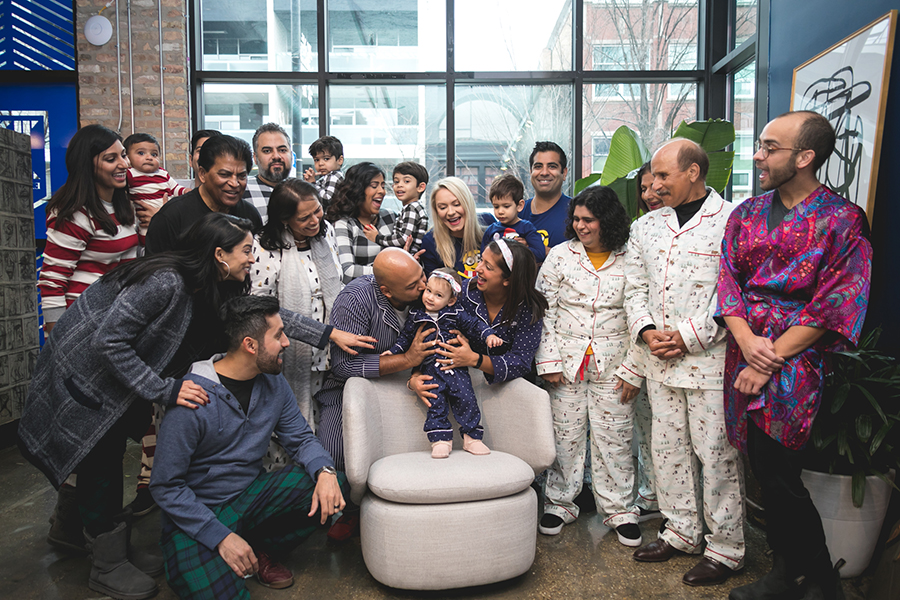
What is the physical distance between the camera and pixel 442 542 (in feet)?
7.27

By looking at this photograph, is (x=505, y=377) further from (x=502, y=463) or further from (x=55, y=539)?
(x=55, y=539)

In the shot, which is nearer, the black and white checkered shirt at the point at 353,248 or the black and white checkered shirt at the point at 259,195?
the black and white checkered shirt at the point at 353,248

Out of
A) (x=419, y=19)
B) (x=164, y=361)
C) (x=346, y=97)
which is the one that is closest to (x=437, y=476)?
(x=164, y=361)

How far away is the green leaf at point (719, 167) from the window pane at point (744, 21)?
246 cm

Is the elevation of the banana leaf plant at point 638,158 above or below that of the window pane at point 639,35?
below

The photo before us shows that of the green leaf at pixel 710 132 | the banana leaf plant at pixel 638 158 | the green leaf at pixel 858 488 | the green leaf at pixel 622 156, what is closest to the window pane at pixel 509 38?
the banana leaf plant at pixel 638 158

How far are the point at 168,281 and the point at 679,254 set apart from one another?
6.65ft

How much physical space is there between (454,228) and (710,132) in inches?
71.0

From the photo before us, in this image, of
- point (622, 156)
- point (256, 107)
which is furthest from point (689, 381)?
point (256, 107)

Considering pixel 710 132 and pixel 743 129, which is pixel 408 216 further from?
pixel 743 129

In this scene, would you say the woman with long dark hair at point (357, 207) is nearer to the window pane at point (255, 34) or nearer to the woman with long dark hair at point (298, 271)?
the woman with long dark hair at point (298, 271)

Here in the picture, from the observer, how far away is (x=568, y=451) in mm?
2820

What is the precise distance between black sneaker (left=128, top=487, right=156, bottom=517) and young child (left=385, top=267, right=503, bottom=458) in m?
1.59

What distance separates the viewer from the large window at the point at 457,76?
6.10 m
